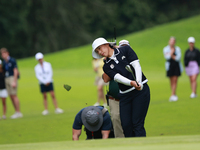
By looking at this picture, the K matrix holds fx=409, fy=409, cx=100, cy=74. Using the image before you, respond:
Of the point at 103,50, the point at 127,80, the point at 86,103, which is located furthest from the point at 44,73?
the point at 127,80

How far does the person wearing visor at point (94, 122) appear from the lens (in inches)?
248

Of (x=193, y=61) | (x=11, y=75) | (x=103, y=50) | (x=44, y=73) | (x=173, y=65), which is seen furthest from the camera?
(x=193, y=61)

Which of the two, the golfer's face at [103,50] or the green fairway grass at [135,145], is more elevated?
the golfer's face at [103,50]

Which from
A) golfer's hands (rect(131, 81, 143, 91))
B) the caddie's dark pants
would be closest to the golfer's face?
golfer's hands (rect(131, 81, 143, 91))

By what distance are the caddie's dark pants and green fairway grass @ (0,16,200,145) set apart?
0.82 m

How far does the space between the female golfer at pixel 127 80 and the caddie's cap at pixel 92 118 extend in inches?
14.2

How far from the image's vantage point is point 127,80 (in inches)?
235

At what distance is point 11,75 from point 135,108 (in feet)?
22.7

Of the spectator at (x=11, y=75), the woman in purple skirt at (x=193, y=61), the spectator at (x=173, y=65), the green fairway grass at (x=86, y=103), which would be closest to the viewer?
the green fairway grass at (x=86, y=103)

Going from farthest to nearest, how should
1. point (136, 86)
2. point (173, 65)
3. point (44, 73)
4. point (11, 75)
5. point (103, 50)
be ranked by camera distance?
point (173, 65), point (44, 73), point (11, 75), point (103, 50), point (136, 86)

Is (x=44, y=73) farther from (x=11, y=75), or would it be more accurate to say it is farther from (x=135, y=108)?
(x=135, y=108)

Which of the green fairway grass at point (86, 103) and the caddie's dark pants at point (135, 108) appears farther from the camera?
the caddie's dark pants at point (135, 108)

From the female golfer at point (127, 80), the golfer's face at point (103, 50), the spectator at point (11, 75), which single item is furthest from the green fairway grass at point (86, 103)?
the golfer's face at point (103, 50)

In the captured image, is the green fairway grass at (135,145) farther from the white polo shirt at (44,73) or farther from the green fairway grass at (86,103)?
the white polo shirt at (44,73)
